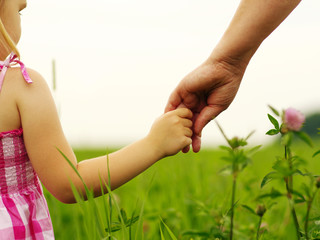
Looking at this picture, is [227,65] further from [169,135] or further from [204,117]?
[169,135]

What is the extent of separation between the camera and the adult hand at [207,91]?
194 centimetres

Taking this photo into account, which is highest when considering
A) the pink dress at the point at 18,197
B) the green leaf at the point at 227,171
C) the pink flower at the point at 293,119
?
the pink flower at the point at 293,119

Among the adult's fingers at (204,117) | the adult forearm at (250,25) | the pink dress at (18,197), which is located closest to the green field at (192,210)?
the pink dress at (18,197)

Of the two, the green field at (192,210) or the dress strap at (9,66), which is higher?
the dress strap at (9,66)

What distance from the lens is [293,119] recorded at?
1077 millimetres

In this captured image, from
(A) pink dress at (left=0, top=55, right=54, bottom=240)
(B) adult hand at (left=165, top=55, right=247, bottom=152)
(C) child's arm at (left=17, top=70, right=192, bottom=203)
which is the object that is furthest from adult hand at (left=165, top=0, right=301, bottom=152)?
(A) pink dress at (left=0, top=55, right=54, bottom=240)

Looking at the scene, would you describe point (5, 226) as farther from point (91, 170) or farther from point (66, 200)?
point (91, 170)

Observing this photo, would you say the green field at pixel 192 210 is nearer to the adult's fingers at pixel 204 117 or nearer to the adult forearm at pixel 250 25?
the adult's fingers at pixel 204 117

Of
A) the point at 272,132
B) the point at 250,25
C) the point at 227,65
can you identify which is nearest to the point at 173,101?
the point at 227,65

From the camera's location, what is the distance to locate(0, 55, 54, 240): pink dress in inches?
59.1

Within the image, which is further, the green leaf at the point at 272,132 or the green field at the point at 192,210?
the green field at the point at 192,210

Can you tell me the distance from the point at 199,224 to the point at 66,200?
111 cm

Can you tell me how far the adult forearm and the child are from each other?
513 millimetres

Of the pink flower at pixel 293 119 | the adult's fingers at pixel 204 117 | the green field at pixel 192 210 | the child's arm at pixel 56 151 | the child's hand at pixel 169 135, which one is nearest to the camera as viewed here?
the pink flower at pixel 293 119
